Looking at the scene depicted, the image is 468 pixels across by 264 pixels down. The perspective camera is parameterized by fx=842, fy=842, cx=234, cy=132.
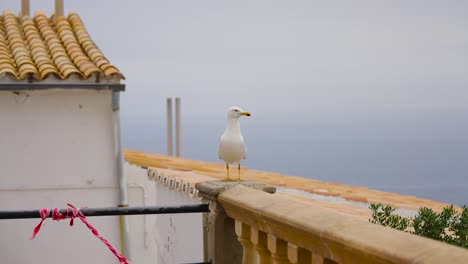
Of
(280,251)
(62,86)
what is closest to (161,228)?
(62,86)

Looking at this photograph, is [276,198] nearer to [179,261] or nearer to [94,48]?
[179,261]

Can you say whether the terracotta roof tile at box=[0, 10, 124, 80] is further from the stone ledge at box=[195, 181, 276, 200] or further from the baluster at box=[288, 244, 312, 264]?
the baluster at box=[288, 244, 312, 264]

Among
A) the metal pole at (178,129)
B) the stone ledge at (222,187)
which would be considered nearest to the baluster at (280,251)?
the stone ledge at (222,187)

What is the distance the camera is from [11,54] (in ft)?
41.7

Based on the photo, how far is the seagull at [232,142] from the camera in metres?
5.68

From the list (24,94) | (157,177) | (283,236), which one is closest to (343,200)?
(157,177)

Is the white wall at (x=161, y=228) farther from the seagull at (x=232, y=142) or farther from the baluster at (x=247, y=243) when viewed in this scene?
the baluster at (x=247, y=243)

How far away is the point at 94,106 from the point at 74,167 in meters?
0.91

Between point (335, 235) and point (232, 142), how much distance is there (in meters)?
2.53

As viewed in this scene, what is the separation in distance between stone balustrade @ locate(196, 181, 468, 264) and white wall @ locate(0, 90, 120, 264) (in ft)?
21.8

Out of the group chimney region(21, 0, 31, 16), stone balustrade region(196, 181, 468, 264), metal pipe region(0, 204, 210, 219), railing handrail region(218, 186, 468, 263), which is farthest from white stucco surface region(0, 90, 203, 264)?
railing handrail region(218, 186, 468, 263)

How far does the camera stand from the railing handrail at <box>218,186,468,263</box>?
Result: 2.67 m

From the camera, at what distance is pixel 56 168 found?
11.8 metres

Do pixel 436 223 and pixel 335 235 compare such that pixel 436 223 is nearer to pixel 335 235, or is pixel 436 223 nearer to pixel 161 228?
pixel 335 235
